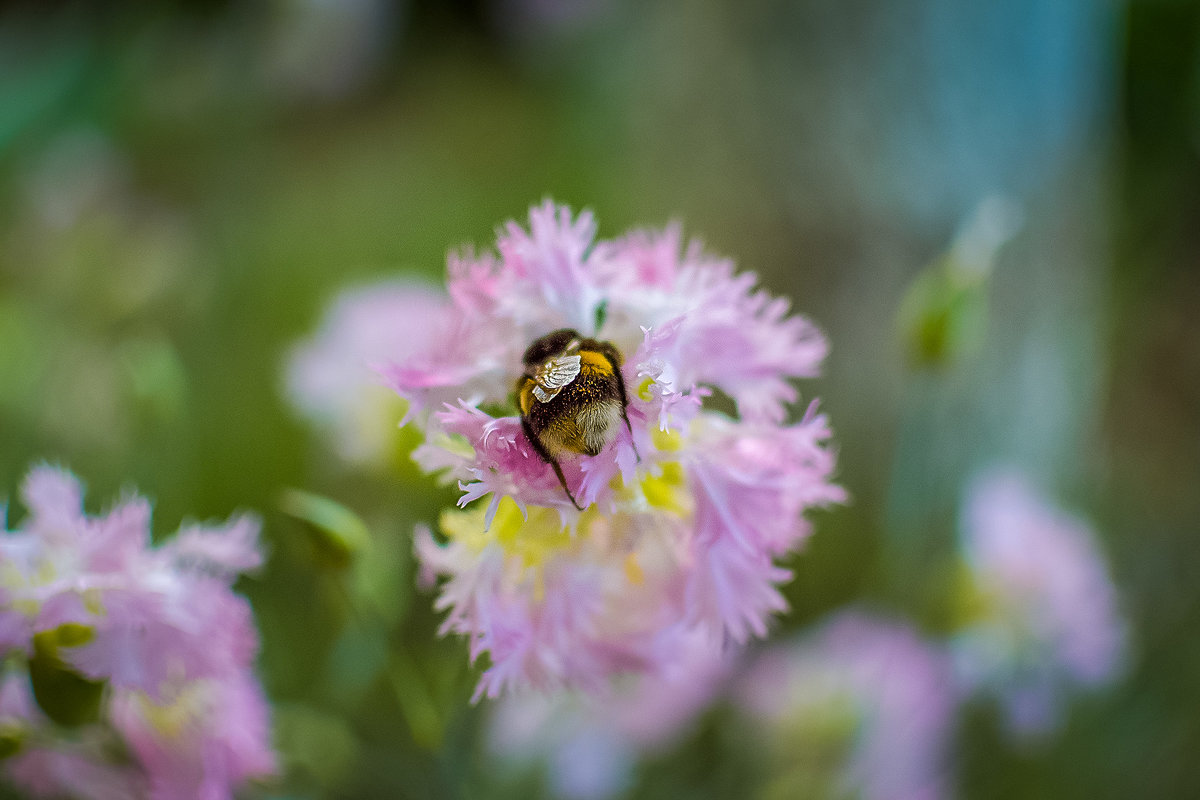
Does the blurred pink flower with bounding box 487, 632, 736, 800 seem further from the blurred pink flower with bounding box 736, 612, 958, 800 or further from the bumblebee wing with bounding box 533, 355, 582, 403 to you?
the bumblebee wing with bounding box 533, 355, 582, 403

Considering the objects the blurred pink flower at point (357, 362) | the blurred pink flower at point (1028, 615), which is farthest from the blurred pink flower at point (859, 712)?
the blurred pink flower at point (357, 362)

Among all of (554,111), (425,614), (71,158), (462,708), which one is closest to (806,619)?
(425,614)

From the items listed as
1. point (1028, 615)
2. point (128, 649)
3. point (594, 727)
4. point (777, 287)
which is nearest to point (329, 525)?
point (128, 649)

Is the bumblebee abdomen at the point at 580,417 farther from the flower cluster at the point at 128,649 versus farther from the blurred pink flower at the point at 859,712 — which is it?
the blurred pink flower at the point at 859,712

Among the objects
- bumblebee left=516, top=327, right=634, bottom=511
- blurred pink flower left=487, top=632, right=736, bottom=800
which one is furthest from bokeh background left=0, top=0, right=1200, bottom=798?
bumblebee left=516, top=327, right=634, bottom=511

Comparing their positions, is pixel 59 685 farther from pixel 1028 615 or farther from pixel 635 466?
pixel 1028 615

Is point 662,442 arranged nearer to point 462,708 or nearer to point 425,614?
point 462,708
